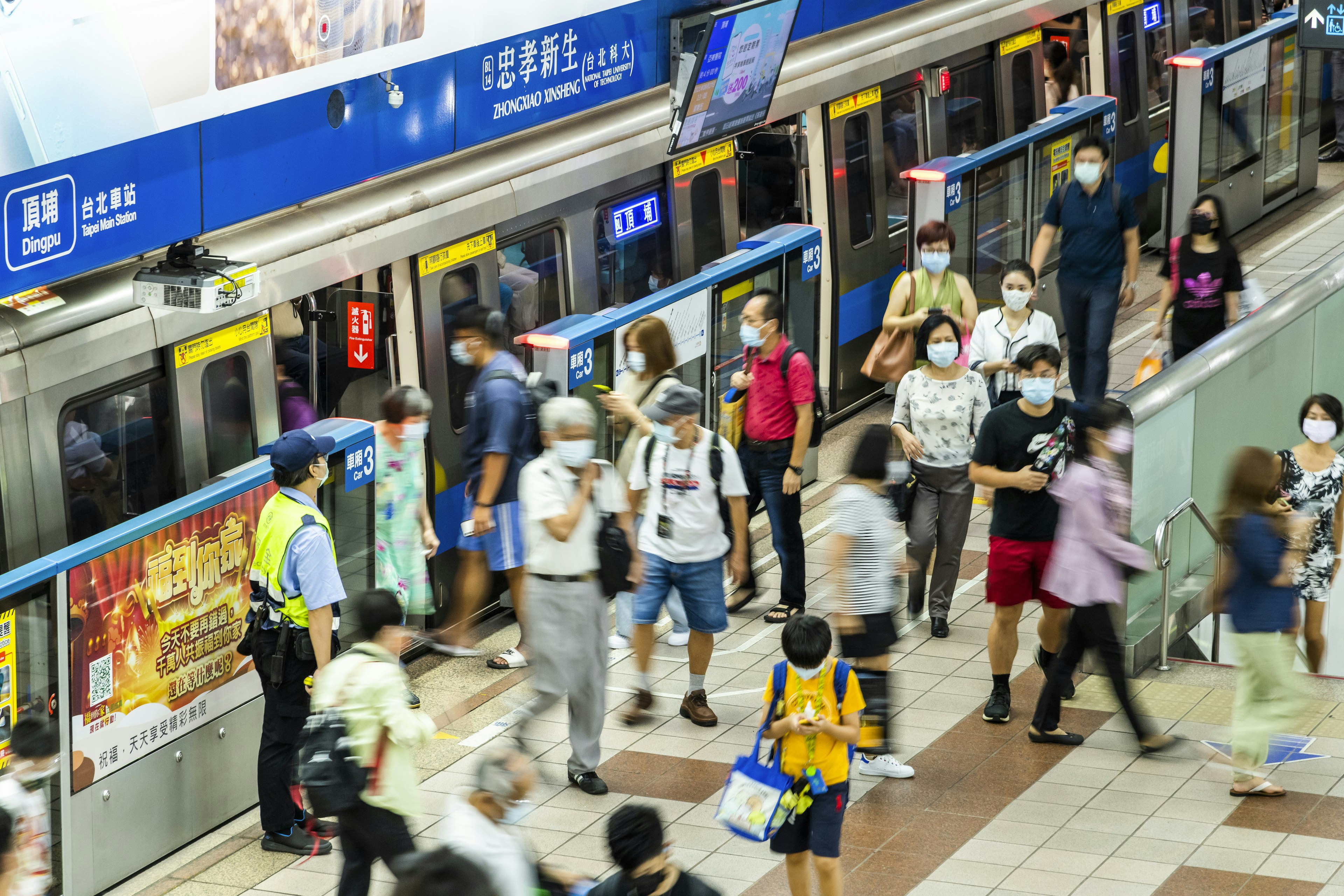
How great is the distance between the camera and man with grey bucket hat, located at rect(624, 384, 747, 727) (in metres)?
7.95

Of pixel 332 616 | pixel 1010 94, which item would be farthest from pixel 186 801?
pixel 1010 94

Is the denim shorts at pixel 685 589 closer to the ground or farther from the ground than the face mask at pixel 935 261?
closer to the ground

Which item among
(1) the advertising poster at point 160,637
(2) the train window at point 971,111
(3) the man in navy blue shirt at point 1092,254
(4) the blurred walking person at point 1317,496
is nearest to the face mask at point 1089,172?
(3) the man in navy blue shirt at point 1092,254

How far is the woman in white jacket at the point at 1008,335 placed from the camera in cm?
1009

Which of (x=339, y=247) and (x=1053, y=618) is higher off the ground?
(x=339, y=247)

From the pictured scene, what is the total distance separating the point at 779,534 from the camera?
9609 millimetres

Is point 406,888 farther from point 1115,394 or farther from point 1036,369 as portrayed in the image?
point 1115,394

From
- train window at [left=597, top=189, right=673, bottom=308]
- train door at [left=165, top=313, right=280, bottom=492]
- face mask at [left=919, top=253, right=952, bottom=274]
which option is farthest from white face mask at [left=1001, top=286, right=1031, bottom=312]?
train door at [left=165, top=313, right=280, bottom=492]

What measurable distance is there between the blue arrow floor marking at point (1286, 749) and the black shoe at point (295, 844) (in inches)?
154

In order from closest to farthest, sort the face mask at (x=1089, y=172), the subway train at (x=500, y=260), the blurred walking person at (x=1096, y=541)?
the blurred walking person at (x=1096, y=541)
the subway train at (x=500, y=260)
the face mask at (x=1089, y=172)

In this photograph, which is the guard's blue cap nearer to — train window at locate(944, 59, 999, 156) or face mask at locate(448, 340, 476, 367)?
face mask at locate(448, 340, 476, 367)

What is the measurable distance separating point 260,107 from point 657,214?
3868 millimetres

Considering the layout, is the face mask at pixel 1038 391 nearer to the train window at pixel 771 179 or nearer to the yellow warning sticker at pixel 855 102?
the train window at pixel 771 179

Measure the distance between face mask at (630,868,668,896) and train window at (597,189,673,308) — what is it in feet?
21.5
